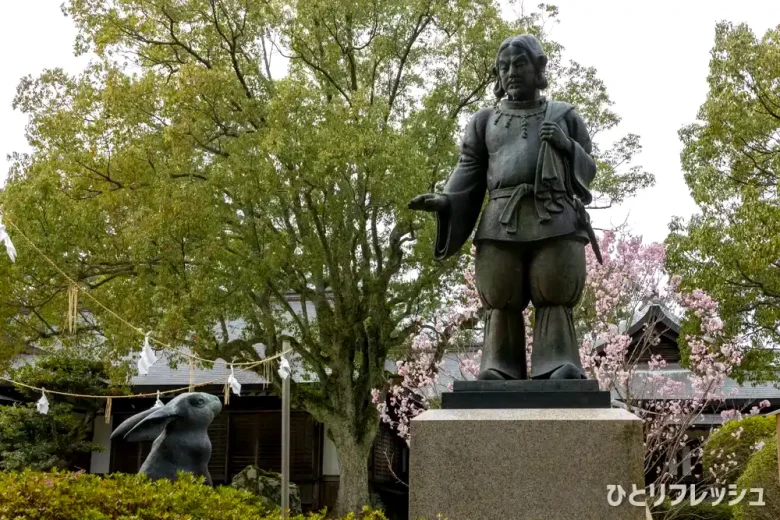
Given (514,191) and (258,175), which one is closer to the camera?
(514,191)

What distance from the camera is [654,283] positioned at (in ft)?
44.4

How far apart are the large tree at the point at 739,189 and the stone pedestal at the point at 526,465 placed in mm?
9899

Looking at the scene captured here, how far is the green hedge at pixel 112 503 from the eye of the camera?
14.3ft

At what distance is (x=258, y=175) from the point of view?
1350cm

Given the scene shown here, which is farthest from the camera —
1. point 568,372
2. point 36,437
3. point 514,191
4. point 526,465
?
point 36,437

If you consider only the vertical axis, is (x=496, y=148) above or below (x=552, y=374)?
above

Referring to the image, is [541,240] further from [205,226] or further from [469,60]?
[469,60]

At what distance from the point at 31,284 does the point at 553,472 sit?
1226 cm

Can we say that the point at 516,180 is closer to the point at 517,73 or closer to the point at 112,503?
the point at 517,73

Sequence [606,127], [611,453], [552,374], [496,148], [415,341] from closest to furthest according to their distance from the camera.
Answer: [611,453]
[552,374]
[496,148]
[415,341]
[606,127]

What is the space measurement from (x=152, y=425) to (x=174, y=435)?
31cm

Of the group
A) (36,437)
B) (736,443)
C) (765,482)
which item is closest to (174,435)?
(765,482)

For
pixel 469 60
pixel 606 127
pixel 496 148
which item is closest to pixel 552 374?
pixel 496 148

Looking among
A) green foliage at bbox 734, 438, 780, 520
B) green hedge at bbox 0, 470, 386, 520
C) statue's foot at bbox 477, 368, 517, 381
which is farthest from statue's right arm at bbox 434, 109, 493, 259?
green foliage at bbox 734, 438, 780, 520
